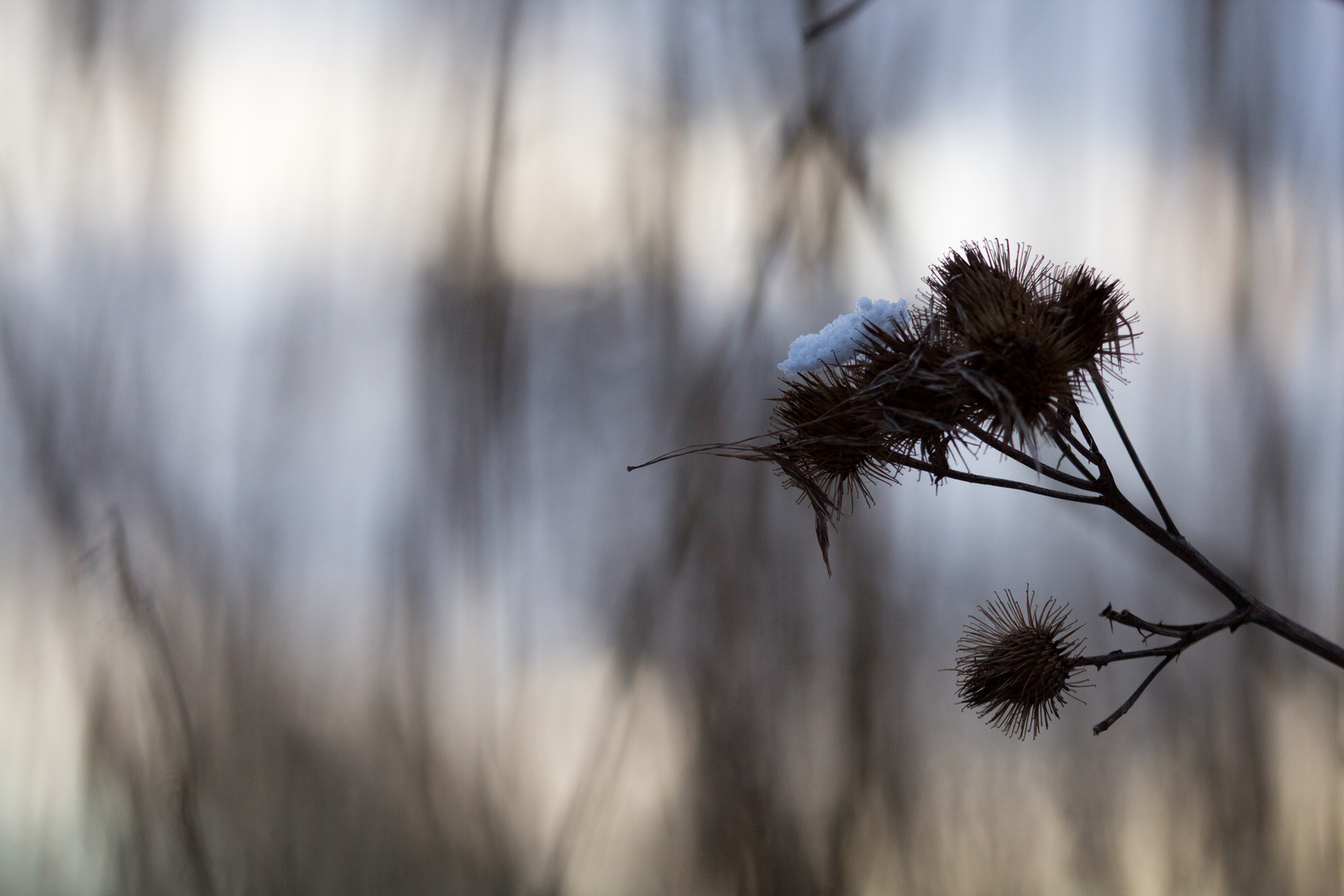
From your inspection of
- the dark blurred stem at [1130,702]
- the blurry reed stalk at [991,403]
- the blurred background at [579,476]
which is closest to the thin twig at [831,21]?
the blurred background at [579,476]

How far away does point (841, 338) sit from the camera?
1.41 ft

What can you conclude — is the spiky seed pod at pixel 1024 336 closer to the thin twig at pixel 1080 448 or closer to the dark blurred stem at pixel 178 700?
the thin twig at pixel 1080 448

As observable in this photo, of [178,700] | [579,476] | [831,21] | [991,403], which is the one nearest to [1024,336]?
[991,403]

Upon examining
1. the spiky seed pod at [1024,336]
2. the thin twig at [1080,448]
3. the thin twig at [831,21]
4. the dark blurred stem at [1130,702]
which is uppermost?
the thin twig at [831,21]

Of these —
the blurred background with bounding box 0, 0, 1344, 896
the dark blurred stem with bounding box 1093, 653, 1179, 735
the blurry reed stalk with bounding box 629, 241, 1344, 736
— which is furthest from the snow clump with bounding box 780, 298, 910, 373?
the blurred background with bounding box 0, 0, 1344, 896

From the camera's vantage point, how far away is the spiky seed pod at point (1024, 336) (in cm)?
37

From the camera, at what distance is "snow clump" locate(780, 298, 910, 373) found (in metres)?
0.43

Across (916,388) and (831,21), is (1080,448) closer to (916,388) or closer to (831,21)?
(916,388)

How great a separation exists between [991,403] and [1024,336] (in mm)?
32

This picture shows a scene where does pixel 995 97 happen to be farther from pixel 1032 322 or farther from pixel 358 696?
pixel 358 696

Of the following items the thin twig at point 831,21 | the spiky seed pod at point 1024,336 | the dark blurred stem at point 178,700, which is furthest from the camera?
the thin twig at point 831,21

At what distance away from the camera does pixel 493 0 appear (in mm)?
1011

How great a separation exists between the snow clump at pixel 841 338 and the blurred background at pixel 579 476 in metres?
0.56

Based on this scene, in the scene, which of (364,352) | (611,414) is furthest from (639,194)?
(364,352)
